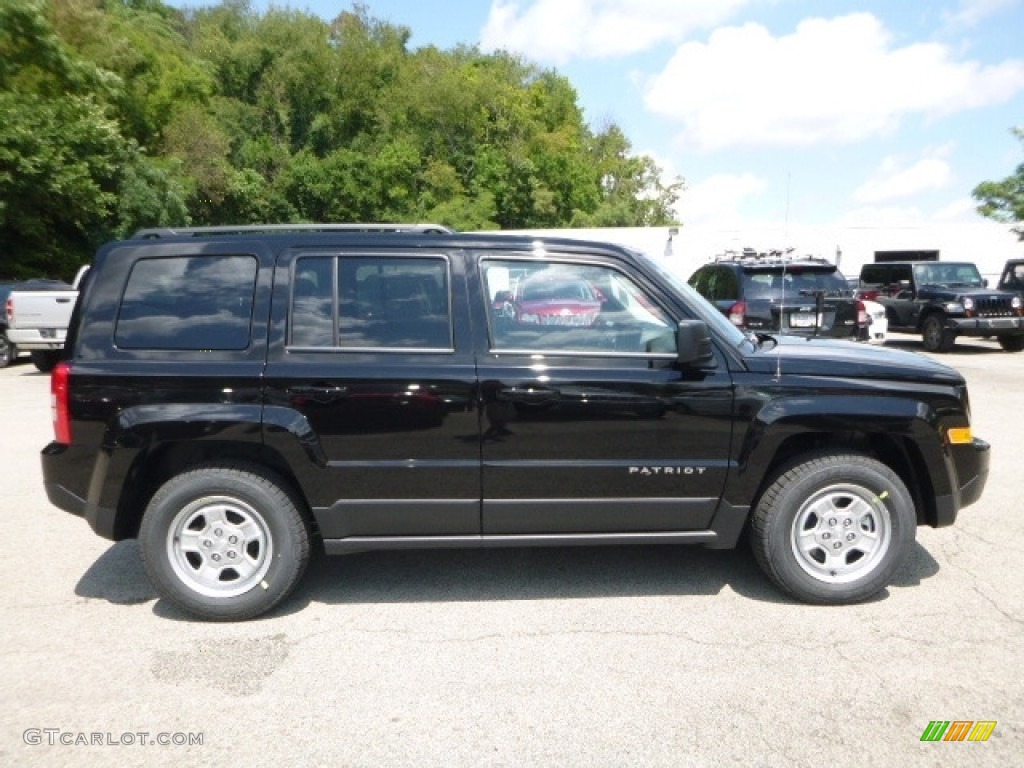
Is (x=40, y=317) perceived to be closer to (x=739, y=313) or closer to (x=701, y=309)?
(x=739, y=313)

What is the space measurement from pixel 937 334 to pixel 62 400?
1638 cm

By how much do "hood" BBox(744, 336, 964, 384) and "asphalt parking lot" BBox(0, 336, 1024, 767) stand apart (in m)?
1.17

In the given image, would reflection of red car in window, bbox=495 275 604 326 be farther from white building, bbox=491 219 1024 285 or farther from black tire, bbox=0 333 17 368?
white building, bbox=491 219 1024 285

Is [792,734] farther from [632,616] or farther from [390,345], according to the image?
[390,345]

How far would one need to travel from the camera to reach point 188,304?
4.08m

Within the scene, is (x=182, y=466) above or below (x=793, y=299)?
below

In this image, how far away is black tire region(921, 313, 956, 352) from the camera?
16172 mm

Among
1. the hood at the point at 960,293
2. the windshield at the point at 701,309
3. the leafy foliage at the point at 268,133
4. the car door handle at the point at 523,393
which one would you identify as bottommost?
the car door handle at the point at 523,393

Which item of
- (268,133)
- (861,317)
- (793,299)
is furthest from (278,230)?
(268,133)

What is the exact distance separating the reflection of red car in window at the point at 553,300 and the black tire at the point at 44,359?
1348 centimetres

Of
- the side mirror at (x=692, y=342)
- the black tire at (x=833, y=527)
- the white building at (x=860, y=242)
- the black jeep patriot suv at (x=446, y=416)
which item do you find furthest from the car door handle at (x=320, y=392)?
the white building at (x=860, y=242)

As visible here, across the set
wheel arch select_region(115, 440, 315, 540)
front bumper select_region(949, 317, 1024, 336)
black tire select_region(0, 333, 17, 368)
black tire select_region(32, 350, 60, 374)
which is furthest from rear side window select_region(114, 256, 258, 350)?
front bumper select_region(949, 317, 1024, 336)

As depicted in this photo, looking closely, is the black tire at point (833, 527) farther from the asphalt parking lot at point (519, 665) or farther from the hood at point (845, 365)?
the hood at point (845, 365)

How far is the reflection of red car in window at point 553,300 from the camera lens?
4125mm
